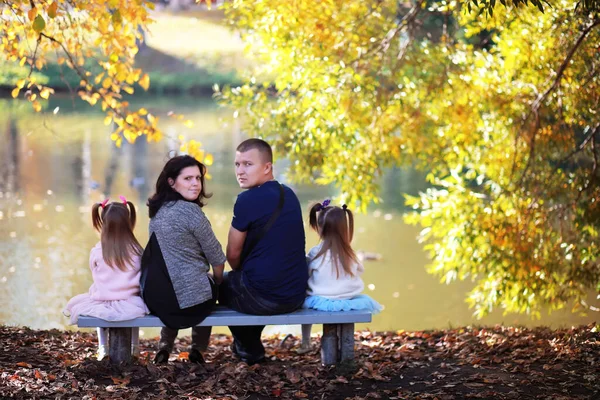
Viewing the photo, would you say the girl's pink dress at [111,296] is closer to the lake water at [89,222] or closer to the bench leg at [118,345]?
the bench leg at [118,345]

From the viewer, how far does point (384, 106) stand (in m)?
7.60

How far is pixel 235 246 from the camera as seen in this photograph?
15.0ft

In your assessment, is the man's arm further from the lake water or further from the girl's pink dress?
the lake water

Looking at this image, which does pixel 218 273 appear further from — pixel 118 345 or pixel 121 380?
pixel 121 380

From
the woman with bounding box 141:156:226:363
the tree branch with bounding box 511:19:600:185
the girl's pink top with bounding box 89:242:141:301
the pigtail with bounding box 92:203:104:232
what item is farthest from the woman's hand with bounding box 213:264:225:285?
the tree branch with bounding box 511:19:600:185

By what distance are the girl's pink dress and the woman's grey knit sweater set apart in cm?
21

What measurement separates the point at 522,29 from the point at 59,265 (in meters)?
6.17

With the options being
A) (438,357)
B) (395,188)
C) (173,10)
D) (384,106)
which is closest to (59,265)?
(384,106)

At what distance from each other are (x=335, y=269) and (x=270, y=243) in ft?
1.36

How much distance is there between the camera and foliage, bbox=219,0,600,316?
706cm

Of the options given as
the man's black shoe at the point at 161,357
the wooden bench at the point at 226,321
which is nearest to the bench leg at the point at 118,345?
the wooden bench at the point at 226,321

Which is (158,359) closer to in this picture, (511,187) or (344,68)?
(344,68)

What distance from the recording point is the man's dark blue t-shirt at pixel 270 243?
4512mm

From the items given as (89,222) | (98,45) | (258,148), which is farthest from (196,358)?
(89,222)
